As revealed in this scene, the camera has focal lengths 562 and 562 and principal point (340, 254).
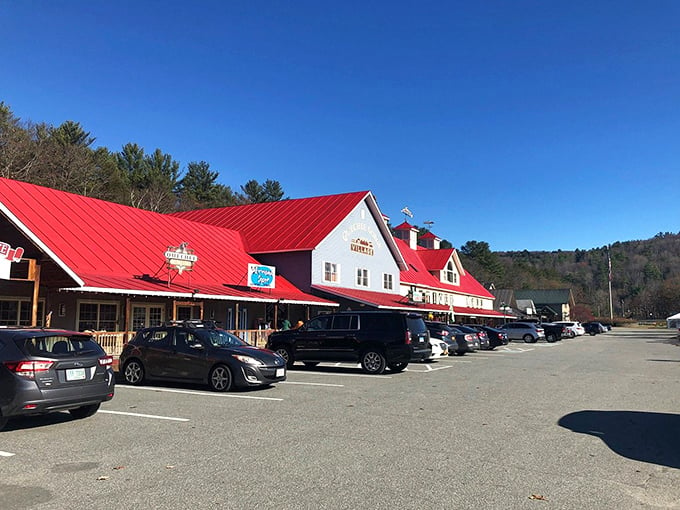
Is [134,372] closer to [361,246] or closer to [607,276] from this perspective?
[361,246]

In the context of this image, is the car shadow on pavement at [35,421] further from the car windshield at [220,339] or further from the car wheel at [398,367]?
the car wheel at [398,367]

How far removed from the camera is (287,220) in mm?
36469

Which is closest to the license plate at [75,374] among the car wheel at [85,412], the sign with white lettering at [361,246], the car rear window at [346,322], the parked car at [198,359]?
the car wheel at [85,412]

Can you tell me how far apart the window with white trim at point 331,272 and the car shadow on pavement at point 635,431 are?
77.5 feet

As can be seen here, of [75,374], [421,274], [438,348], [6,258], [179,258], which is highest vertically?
[421,274]

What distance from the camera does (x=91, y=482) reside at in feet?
19.3

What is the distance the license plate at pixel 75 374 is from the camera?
8648 millimetres

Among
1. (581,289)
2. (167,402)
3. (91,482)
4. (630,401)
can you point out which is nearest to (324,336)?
(167,402)

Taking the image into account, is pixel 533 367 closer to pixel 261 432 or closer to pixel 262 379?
pixel 262 379

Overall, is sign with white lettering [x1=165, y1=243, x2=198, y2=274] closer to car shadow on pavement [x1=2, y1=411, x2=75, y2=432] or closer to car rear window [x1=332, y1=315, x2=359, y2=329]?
car rear window [x1=332, y1=315, x2=359, y2=329]

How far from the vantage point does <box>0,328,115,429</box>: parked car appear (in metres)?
8.08

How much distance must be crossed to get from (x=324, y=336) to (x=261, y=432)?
9.46 meters

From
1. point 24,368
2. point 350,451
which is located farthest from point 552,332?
point 24,368

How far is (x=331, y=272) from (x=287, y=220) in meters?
5.02
